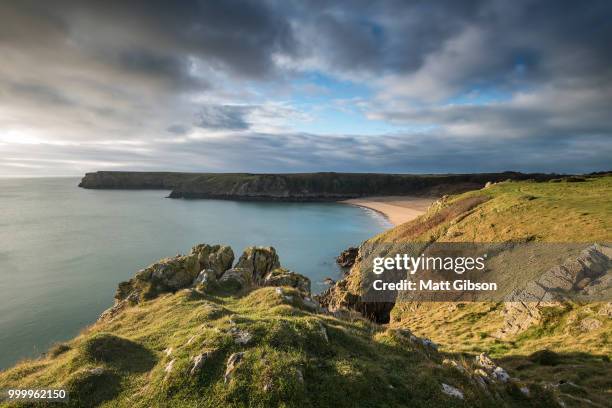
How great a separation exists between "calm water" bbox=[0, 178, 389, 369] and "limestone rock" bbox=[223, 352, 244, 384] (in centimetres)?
3304

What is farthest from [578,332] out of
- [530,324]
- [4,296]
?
[4,296]

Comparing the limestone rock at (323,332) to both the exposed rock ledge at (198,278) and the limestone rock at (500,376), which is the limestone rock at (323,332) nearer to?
the limestone rock at (500,376)

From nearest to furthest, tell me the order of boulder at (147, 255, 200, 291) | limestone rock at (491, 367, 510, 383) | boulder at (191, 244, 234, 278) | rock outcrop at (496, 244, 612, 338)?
limestone rock at (491, 367, 510, 383), rock outcrop at (496, 244, 612, 338), boulder at (147, 255, 200, 291), boulder at (191, 244, 234, 278)

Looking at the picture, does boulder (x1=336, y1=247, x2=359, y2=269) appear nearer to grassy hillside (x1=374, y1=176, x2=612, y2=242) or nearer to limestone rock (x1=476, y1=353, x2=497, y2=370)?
grassy hillside (x1=374, y1=176, x2=612, y2=242)

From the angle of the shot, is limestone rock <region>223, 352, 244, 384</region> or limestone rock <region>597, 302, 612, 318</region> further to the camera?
limestone rock <region>597, 302, 612, 318</region>

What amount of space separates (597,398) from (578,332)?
8.23 meters

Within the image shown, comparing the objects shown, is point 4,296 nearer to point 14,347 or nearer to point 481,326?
point 14,347

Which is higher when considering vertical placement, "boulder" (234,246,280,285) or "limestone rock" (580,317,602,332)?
"limestone rock" (580,317,602,332)

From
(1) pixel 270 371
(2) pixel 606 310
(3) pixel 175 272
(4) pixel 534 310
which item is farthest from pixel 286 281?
(2) pixel 606 310

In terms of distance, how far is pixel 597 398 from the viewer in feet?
41.6

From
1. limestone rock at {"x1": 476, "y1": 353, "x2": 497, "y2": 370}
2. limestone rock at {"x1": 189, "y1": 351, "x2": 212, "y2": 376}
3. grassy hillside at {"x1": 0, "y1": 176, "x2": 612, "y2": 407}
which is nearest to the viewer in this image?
grassy hillside at {"x1": 0, "y1": 176, "x2": 612, "y2": 407}

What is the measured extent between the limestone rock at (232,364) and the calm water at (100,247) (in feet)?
108

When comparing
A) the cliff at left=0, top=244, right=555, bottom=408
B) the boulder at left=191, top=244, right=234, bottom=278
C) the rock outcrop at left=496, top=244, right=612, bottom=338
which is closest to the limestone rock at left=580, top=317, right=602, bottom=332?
the rock outcrop at left=496, top=244, right=612, bottom=338

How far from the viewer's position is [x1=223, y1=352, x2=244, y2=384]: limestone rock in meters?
10.5
